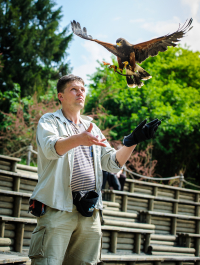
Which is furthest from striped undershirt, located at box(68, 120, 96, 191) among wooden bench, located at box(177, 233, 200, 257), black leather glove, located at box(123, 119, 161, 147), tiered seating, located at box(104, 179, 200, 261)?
wooden bench, located at box(177, 233, 200, 257)

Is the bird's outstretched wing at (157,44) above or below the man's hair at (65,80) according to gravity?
above

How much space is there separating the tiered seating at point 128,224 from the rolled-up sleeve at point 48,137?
3.89 ft

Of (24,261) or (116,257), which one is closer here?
(24,261)

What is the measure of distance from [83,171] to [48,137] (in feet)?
0.96

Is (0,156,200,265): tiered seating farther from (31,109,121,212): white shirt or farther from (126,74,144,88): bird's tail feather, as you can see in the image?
(126,74,144,88): bird's tail feather

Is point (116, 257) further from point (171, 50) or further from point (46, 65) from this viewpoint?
point (171, 50)

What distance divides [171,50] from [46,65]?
618 cm

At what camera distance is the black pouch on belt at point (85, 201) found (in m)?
1.52

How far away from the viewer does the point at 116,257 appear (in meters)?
3.20

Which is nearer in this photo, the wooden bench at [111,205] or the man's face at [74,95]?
the man's face at [74,95]

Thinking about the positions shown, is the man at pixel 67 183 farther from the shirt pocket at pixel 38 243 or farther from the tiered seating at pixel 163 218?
the tiered seating at pixel 163 218

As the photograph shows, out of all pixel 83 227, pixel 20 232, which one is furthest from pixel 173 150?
pixel 83 227

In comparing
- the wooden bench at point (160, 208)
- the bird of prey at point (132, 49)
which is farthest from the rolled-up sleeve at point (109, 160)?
the wooden bench at point (160, 208)

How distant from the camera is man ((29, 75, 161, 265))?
1.45 meters
